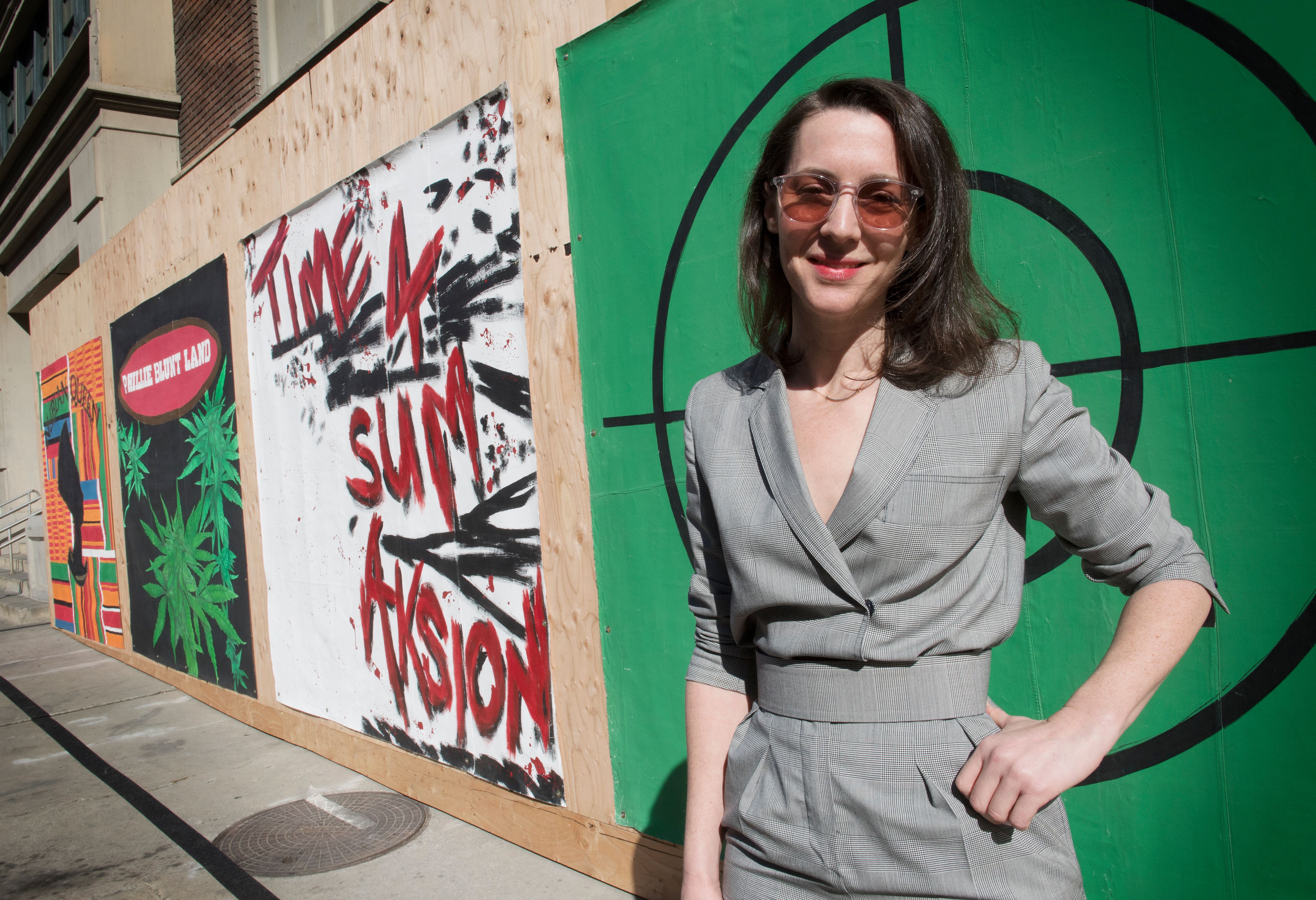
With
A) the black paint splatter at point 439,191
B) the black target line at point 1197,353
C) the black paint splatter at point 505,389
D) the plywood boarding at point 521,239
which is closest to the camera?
the black target line at point 1197,353

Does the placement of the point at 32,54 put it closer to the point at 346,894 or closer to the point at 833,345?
the point at 346,894

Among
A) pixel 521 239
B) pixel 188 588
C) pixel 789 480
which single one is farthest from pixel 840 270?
pixel 188 588

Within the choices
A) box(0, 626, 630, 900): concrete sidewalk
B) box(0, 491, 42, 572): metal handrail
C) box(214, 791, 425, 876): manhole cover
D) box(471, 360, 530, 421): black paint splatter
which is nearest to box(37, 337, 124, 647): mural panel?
box(0, 626, 630, 900): concrete sidewalk

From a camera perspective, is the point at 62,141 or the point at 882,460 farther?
the point at 62,141

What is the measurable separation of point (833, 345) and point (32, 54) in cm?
2237

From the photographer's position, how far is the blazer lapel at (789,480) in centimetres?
112

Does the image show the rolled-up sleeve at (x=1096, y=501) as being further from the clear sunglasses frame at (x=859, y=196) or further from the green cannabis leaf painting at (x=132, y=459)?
the green cannabis leaf painting at (x=132, y=459)

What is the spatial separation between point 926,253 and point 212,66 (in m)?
11.7

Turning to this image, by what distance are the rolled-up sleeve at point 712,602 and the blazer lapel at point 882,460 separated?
23 centimetres

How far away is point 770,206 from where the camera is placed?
4.47 feet

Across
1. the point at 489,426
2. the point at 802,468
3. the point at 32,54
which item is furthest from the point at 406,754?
the point at 32,54

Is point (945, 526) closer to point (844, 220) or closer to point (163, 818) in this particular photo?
point (844, 220)

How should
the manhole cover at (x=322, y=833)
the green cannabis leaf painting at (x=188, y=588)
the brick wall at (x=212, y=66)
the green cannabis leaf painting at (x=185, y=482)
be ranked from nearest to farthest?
the manhole cover at (x=322, y=833) → the green cannabis leaf painting at (x=185, y=482) → the green cannabis leaf painting at (x=188, y=588) → the brick wall at (x=212, y=66)

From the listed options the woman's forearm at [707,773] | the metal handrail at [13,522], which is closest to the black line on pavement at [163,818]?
the woman's forearm at [707,773]
